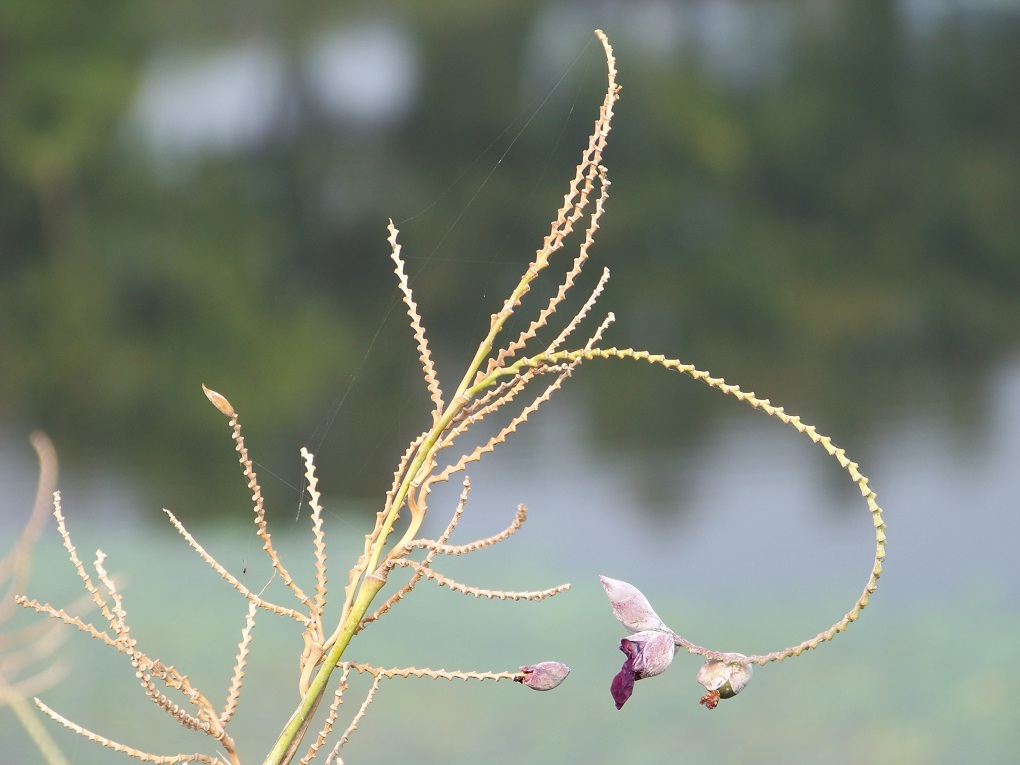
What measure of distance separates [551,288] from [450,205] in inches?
60.5

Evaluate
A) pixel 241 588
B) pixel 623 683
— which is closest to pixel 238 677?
pixel 241 588

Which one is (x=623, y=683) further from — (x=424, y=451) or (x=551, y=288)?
(x=551, y=288)

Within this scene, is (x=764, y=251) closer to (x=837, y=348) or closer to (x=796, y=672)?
(x=837, y=348)

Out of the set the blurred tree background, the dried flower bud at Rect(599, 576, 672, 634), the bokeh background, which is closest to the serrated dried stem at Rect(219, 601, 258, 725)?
the dried flower bud at Rect(599, 576, 672, 634)

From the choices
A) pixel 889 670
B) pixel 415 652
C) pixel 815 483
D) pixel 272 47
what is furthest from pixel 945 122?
pixel 415 652

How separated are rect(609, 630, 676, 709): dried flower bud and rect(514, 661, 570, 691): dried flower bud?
0.02 metres

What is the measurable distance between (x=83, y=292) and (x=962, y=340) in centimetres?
567

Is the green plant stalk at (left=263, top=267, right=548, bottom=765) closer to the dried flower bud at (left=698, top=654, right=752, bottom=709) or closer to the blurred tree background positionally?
the dried flower bud at (left=698, top=654, right=752, bottom=709)

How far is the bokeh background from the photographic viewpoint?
379 cm

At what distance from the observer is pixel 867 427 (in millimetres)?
5746

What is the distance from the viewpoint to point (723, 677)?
1.27 ft

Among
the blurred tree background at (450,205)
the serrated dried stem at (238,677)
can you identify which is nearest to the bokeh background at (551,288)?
the blurred tree background at (450,205)

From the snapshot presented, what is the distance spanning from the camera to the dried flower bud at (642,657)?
0.38 metres

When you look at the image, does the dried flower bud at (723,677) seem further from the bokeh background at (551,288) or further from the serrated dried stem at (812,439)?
the bokeh background at (551,288)
